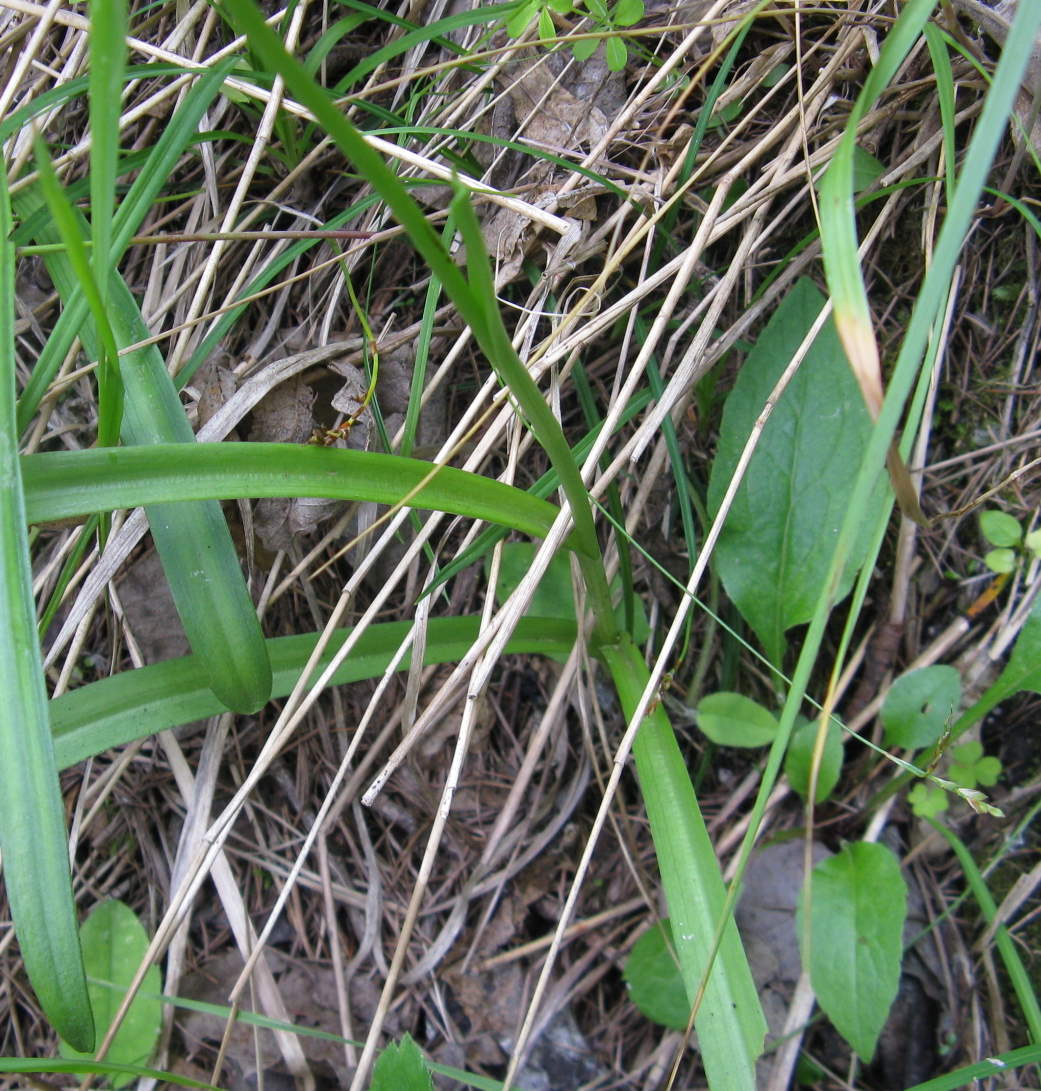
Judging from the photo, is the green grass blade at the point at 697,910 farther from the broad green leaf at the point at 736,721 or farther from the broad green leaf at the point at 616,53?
the broad green leaf at the point at 616,53

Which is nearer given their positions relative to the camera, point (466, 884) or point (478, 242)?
point (478, 242)

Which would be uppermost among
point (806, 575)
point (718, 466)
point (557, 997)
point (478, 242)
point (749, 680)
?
point (478, 242)

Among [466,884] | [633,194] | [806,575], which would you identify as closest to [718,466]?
[806,575]

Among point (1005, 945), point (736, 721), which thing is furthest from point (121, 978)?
point (1005, 945)

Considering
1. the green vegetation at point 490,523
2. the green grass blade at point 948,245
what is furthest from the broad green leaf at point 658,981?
the green grass blade at point 948,245

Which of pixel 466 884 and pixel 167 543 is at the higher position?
pixel 167 543

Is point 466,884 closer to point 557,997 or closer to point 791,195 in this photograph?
point 557,997

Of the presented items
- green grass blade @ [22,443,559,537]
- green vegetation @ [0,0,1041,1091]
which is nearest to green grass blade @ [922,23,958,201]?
green vegetation @ [0,0,1041,1091]

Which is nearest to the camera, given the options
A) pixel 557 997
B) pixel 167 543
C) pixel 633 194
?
pixel 167 543
